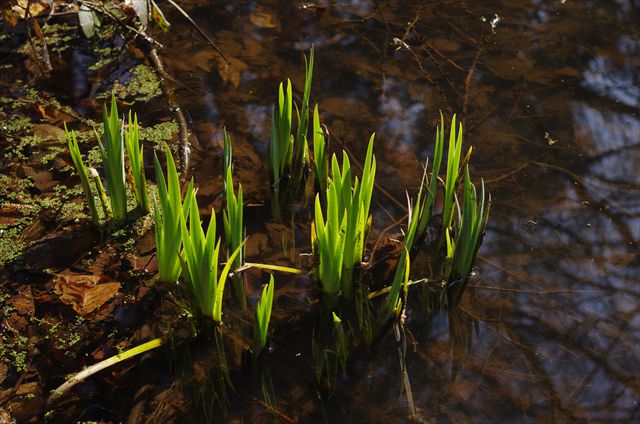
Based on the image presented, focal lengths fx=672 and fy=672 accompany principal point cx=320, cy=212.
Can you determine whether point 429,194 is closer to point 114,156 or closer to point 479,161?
point 479,161

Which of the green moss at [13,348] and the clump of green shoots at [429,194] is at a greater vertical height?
the clump of green shoots at [429,194]

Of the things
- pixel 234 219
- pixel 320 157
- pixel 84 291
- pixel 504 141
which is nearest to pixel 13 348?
pixel 84 291

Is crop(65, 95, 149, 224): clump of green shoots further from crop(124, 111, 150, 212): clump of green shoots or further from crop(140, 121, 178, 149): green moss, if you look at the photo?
crop(140, 121, 178, 149): green moss

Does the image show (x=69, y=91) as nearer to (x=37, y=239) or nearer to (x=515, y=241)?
(x=37, y=239)

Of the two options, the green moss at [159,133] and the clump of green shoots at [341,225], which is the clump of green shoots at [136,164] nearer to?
the green moss at [159,133]

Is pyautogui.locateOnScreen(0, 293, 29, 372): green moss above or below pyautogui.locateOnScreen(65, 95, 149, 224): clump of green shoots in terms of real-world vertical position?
below

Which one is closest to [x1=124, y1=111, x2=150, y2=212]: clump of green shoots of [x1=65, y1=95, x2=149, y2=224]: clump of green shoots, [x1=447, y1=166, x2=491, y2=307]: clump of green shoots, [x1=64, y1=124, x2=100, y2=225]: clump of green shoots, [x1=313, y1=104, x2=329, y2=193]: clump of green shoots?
[x1=65, y1=95, x2=149, y2=224]: clump of green shoots

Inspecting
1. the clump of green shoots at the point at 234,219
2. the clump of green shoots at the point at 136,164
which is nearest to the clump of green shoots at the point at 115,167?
the clump of green shoots at the point at 136,164

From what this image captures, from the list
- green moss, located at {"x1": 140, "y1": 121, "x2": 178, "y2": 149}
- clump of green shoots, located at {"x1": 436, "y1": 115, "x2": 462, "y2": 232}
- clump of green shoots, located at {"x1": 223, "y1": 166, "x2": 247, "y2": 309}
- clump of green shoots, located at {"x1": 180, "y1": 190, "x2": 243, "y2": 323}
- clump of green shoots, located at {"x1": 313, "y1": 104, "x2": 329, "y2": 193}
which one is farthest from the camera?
green moss, located at {"x1": 140, "y1": 121, "x2": 178, "y2": 149}
